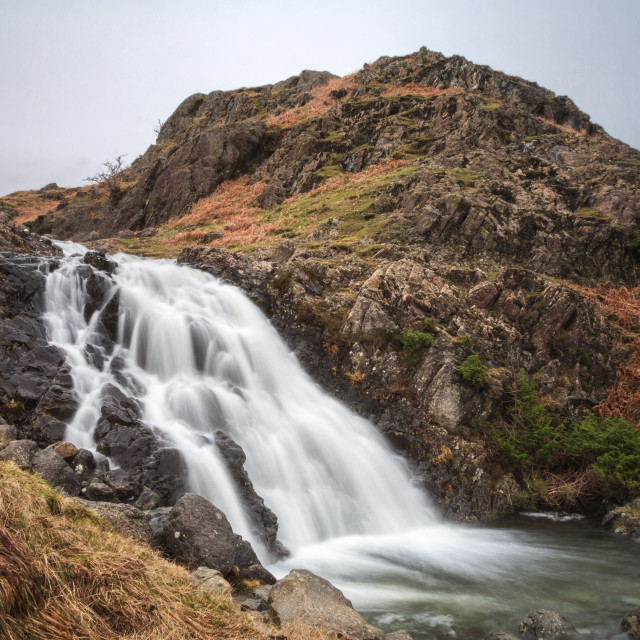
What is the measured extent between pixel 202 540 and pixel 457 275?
14766mm

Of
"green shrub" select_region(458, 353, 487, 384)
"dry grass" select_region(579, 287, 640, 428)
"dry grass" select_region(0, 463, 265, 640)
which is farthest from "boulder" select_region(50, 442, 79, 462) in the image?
"dry grass" select_region(579, 287, 640, 428)

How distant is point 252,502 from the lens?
9.84 m

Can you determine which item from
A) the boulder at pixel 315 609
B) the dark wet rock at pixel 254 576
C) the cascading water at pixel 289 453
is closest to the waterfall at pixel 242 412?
the cascading water at pixel 289 453

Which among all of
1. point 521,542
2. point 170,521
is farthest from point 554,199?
point 170,521

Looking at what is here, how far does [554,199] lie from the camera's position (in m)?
23.7

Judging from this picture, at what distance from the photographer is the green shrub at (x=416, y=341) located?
Answer: 14750mm

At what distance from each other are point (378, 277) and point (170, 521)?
11.9 meters

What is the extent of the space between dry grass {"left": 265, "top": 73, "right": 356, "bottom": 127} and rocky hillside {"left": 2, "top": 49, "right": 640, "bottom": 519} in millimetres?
8523

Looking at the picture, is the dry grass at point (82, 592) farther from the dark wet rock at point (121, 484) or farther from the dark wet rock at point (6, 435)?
the dark wet rock at point (121, 484)

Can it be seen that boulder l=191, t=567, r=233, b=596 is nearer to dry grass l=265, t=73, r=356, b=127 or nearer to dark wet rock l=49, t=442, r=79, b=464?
dark wet rock l=49, t=442, r=79, b=464

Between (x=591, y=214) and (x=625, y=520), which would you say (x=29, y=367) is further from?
(x=591, y=214)

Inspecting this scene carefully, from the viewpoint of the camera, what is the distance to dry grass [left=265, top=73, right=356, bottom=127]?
46781 millimetres

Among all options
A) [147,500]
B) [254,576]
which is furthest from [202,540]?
[147,500]

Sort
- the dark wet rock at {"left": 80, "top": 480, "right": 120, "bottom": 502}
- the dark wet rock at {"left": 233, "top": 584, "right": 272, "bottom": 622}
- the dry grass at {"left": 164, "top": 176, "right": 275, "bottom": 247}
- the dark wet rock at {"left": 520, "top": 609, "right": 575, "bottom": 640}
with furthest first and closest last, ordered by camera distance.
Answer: the dry grass at {"left": 164, "top": 176, "right": 275, "bottom": 247} → the dark wet rock at {"left": 80, "top": 480, "right": 120, "bottom": 502} → the dark wet rock at {"left": 520, "top": 609, "right": 575, "bottom": 640} → the dark wet rock at {"left": 233, "top": 584, "right": 272, "bottom": 622}
